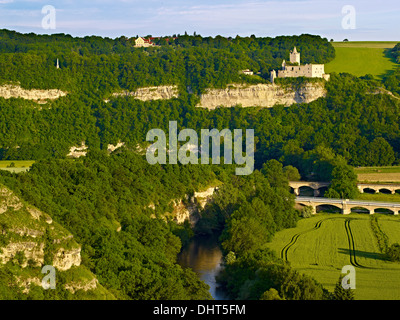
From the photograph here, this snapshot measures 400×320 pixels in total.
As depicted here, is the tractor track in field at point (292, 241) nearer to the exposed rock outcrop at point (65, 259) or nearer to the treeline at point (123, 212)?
the treeline at point (123, 212)

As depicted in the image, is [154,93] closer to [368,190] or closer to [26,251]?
[368,190]

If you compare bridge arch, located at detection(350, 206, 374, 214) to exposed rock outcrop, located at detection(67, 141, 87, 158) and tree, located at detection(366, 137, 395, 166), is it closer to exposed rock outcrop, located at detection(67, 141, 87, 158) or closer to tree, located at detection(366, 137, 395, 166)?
tree, located at detection(366, 137, 395, 166)

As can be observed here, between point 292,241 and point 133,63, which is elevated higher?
point 133,63

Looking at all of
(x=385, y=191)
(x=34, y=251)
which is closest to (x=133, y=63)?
(x=385, y=191)

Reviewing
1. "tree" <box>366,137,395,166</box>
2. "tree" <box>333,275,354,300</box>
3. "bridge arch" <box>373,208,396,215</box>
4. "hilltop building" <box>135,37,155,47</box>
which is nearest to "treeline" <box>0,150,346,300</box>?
"tree" <box>333,275,354,300</box>
